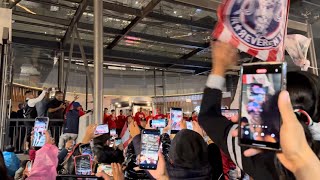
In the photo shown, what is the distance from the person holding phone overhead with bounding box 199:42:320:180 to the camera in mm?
865

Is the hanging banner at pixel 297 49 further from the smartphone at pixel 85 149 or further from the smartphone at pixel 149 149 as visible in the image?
the smartphone at pixel 85 149

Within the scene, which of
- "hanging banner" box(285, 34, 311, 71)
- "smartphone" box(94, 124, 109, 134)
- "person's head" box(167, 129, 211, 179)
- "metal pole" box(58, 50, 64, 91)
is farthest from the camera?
"metal pole" box(58, 50, 64, 91)

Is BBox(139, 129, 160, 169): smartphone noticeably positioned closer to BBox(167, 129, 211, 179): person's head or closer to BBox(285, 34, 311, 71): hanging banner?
BBox(167, 129, 211, 179): person's head

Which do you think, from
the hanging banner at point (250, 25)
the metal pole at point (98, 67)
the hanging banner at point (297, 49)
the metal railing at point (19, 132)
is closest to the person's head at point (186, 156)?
the hanging banner at point (250, 25)

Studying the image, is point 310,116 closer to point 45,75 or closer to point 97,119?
point 97,119

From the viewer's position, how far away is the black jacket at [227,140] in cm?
98

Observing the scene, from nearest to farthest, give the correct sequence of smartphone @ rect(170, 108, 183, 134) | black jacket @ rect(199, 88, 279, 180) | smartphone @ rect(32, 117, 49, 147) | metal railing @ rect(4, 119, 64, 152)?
black jacket @ rect(199, 88, 279, 180), smartphone @ rect(170, 108, 183, 134), smartphone @ rect(32, 117, 49, 147), metal railing @ rect(4, 119, 64, 152)

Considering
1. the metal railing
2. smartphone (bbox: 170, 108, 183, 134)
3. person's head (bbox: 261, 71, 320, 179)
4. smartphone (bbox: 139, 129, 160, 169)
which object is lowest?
the metal railing

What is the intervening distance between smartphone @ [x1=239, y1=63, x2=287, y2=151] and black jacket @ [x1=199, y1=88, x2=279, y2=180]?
0.61 feet

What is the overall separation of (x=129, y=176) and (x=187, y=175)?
59 cm

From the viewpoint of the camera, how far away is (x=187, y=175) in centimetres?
181

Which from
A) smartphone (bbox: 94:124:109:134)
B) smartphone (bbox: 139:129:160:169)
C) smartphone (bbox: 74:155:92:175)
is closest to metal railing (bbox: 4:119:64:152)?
smartphone (bbox: 94:124:109:134)

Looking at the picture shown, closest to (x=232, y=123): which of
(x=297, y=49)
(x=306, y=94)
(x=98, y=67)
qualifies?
(x=306, y=94)

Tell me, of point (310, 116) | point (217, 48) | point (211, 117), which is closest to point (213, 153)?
point (211, 117)
